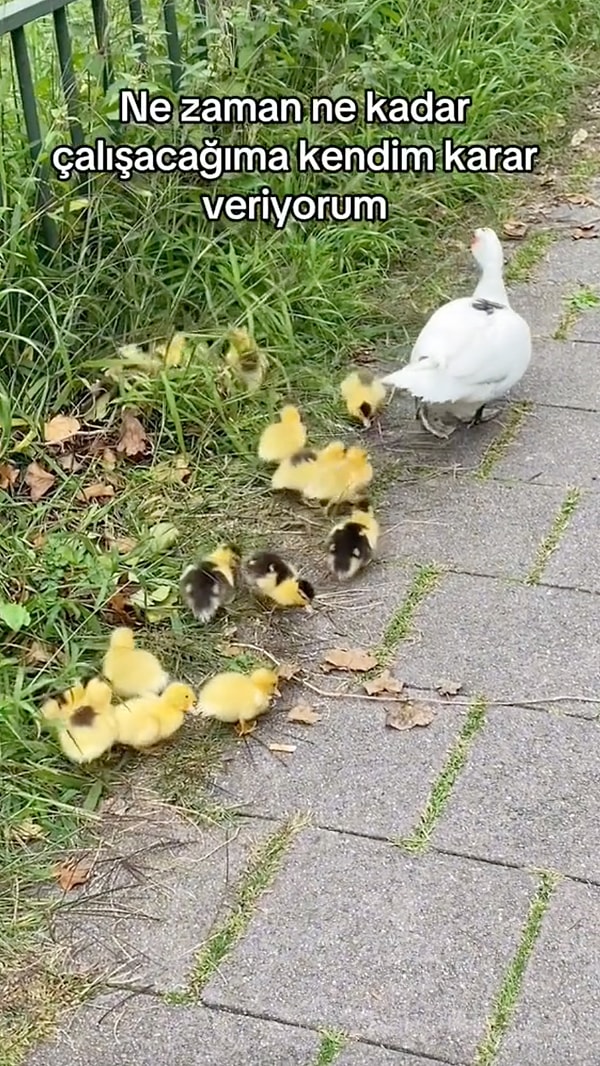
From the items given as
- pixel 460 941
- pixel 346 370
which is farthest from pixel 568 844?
pixel 346 370

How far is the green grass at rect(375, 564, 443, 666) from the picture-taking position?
8.58 feet

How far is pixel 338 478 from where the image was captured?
9.75 feet

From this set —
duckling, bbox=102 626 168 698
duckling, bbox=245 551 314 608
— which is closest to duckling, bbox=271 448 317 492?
duckling, bbox=245 551 314 608

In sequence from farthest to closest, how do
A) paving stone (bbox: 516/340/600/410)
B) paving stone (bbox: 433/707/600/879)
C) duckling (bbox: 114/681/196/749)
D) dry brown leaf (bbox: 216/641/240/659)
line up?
paving stone (bbox: 516/340/600/410)
dry brown leaf (bbox: 216/641/240/659)
duckling (bbox: 114/681/196/749)
paving stone (bbox: 433/707/600/879)

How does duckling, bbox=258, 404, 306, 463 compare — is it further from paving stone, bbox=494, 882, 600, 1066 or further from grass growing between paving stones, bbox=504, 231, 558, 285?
paving stone, bbox=494, 882, 600, 1066

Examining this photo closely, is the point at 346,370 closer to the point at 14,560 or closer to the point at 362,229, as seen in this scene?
the point at 362,229

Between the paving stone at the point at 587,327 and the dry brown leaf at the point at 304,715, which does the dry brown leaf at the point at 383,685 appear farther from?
the paving stone at the point at 587,327

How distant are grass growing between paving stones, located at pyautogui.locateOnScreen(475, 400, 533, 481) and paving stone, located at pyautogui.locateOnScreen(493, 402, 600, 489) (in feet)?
0.04

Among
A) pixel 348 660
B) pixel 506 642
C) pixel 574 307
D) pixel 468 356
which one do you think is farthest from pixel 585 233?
pixel 348 660

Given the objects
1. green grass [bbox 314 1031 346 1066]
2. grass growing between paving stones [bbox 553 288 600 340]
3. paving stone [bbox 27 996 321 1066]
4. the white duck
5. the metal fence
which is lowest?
grass growing between paving stones [bbox 553 288 600 340]

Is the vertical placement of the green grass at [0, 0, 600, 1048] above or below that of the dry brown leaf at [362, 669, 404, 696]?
above

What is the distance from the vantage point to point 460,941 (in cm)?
201

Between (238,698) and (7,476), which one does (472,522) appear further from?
(7,476)

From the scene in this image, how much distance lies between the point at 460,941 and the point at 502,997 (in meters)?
Result: 0.12
